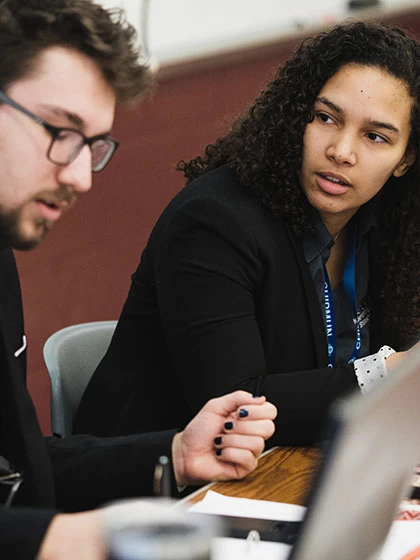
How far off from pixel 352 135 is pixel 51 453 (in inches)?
35.1

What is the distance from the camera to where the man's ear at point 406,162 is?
2.15 m

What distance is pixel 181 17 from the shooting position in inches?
137

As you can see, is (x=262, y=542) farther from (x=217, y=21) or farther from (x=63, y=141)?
(x=217, y=21)

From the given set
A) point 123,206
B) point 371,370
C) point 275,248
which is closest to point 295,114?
point 275,248

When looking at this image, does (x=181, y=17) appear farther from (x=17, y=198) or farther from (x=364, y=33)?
(x=17, y=198)

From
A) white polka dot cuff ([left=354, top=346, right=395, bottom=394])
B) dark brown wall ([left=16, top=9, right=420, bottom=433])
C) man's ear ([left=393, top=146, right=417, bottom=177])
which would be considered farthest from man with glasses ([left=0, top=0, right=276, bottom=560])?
dark brown wall ([left=16, top=9, right=420, bottom=433])

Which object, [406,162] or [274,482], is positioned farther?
[406,162]

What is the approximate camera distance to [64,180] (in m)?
1.36

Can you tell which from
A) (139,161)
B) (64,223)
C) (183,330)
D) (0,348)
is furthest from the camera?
(139,161)

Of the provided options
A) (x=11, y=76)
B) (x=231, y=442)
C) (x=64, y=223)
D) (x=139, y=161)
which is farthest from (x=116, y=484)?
(x=139, y=161)

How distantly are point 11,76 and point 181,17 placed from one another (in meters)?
2.27

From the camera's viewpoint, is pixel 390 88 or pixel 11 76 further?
pixel 390 88

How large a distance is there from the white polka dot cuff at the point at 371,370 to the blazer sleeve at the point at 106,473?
1.46 feet

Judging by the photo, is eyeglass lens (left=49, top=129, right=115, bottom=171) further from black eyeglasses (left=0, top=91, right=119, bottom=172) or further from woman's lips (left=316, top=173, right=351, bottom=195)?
woman's lips (left=316, top=173, right=351, bottom=195)
